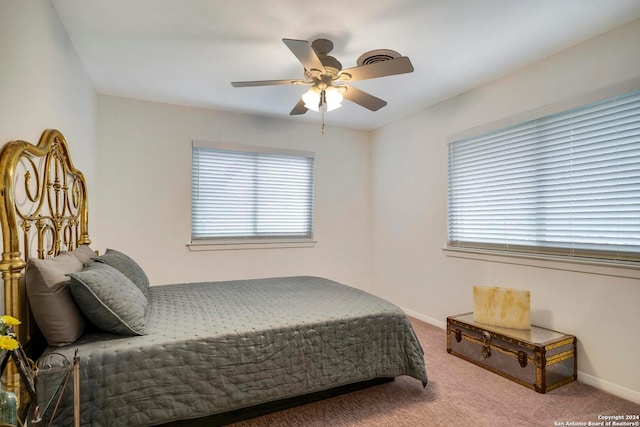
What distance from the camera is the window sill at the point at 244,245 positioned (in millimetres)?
3824

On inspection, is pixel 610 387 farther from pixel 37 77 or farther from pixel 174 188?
pixel 174 188

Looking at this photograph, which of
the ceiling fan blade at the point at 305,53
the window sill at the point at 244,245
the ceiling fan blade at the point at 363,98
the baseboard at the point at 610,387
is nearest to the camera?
the ceiling fan blade at the point at 305,53

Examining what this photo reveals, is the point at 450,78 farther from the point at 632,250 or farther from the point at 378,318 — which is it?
the point at 378,318

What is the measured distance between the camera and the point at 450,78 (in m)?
3.04

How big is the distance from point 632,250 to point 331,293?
2088mm

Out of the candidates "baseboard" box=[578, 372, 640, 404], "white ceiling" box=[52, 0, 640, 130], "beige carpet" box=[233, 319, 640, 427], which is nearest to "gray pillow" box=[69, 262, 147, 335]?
"beige carpet" box=[233, 319, 640, 427]

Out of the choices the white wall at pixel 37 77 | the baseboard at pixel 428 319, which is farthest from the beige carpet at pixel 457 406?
the white wall at pixel 37 77

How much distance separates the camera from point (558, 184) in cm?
261

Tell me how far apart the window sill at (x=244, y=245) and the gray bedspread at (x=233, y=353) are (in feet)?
3.92

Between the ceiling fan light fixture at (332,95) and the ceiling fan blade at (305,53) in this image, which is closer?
the ceiling fan blade at (305,53)

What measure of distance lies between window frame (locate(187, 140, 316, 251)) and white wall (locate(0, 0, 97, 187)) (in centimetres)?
135

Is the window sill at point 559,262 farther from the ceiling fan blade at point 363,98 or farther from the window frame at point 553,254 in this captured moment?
the ceiling fan blade at point 363,98

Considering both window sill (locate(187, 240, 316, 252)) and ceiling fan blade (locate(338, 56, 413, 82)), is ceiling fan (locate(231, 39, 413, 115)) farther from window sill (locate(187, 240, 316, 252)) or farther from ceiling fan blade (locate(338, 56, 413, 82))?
window sill (locate(187, 240, 316, 252))

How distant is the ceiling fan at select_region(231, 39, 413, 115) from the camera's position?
1.99 meters
